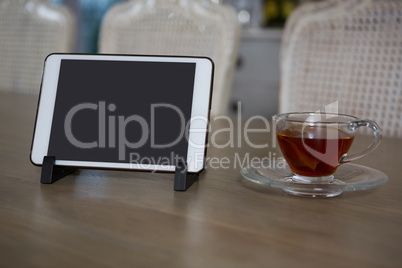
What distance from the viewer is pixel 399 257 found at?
1.25ft

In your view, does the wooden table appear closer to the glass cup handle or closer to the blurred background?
the glass cup handle

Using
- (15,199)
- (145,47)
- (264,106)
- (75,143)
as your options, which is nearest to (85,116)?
(75,143)

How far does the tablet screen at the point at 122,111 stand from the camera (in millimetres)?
577

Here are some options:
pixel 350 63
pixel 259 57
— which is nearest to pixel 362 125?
pixel 350 63

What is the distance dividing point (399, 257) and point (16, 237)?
31cm

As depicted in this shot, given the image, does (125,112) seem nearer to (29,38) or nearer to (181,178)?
(181,178)

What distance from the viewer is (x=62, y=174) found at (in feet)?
1.92

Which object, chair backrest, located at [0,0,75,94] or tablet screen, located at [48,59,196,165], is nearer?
tablet screen, located at [48,59,196,165]

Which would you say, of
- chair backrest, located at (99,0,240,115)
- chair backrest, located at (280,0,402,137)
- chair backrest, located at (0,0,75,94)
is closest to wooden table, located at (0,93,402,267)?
chair backrest, located at (280,0,402,137)

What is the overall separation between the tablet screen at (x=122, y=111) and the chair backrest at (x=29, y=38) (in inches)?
52.2

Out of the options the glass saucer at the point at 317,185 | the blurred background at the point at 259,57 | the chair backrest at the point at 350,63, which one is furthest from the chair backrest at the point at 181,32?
the blurred background at the point at 259,57

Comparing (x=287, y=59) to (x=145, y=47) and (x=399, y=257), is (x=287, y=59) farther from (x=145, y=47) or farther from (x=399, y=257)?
(x=399, y=257)

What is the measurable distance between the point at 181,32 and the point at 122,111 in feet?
3.30

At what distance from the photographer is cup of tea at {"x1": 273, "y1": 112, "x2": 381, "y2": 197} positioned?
0.56 metres
